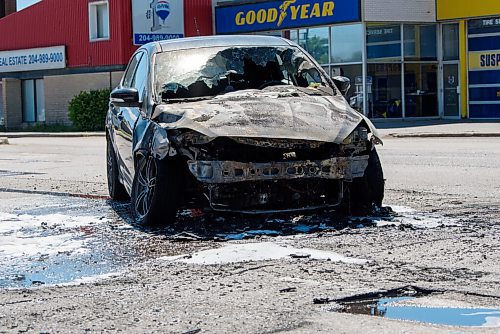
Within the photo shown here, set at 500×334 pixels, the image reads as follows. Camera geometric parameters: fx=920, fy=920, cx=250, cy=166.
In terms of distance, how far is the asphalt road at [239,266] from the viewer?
15.9 ft

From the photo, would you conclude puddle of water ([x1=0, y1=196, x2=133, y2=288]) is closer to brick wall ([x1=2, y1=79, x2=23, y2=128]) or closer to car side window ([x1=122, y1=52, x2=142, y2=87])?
car side window ([x1=122, y1=52, x2=142, y2=87])

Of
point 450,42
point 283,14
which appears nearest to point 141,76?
point 450,42

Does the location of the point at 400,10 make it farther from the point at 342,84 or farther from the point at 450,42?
the point at 342,84

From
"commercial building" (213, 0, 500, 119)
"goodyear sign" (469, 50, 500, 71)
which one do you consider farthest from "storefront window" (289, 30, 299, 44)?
"goodyear sign" (469, 50, 500, 71)

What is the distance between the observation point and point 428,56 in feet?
108

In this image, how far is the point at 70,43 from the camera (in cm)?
4056

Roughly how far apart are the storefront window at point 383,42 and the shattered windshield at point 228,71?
76.1ft

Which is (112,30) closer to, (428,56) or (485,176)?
(428,56)

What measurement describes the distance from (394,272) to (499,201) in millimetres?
3650

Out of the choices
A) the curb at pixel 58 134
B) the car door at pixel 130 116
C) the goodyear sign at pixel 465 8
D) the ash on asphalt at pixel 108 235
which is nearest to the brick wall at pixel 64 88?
the curb at pixel 58 134

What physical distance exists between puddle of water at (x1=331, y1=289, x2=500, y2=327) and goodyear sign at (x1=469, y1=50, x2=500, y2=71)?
26.7 metres

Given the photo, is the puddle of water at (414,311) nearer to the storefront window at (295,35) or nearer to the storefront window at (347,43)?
the storefront window at (347,43)

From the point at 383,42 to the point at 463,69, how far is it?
2919mm

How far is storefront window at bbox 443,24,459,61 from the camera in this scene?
3225cm
